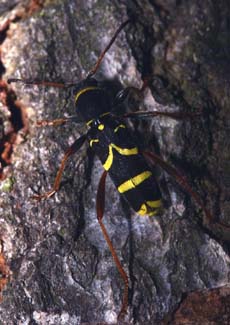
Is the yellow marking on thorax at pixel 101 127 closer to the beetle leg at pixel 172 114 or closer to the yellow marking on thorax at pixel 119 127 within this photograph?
the yellow marking on thorax at pixel 119 127

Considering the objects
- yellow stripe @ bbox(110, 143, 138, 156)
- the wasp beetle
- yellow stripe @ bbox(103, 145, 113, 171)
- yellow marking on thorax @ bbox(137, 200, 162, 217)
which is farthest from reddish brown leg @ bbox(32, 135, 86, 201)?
yellow marking on thorax @ bbox(137, 200, 162, 217)

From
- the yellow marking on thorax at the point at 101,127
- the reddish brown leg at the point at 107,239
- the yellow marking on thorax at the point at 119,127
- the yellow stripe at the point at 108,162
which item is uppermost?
the yellow marking on thorax at the point at 101,127

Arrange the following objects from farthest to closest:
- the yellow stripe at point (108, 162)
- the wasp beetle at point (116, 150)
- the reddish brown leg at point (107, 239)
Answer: the yellow stripe at point (108, 162)
the wasp beetle at point (116, 150)
the reddish brown leg at point (107, 239)

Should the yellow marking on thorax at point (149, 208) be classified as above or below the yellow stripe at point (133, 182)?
below

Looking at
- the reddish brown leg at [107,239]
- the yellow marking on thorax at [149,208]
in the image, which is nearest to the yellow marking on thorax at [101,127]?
the reddish brown leg at [107,239]

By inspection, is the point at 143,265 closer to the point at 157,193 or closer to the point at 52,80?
the point at 157,193

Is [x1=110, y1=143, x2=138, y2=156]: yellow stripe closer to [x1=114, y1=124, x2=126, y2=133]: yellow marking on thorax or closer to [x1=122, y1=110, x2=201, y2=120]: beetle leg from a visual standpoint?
[x1=114, y1=124, x2=126, y2=133]: yellow marking on thorax

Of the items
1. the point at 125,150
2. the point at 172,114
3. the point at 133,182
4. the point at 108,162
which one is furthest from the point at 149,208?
the point at 172,114
